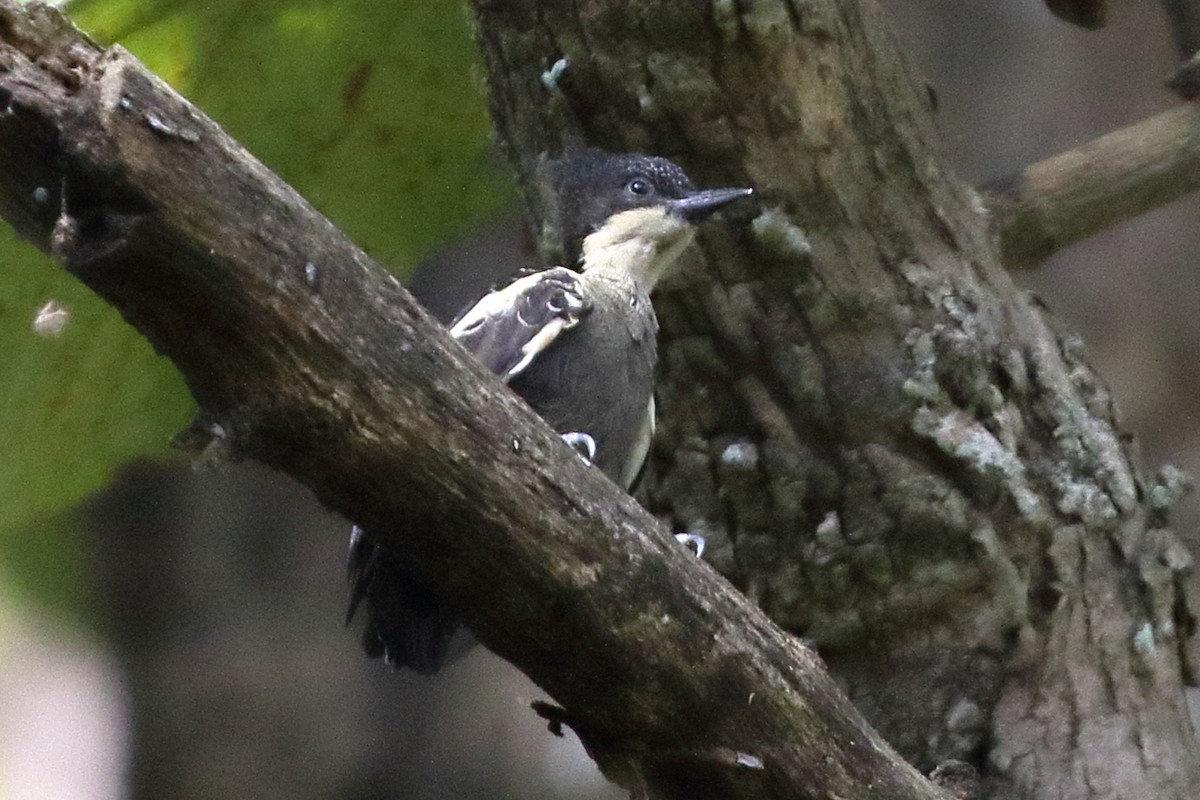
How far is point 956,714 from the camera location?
6.33 feet

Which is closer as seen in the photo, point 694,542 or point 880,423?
point 694,542

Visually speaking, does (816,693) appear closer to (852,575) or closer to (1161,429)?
(852,575)

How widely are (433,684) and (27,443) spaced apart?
1232 mm

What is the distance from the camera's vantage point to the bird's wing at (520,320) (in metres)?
1.81

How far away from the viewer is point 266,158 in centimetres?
207

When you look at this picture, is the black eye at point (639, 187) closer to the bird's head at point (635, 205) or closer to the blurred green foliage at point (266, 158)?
the bird's head at point (635, 205)

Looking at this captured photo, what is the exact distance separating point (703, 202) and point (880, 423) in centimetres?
38

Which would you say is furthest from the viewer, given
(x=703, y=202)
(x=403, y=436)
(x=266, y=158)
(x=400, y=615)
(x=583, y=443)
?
(x=266, y=158)

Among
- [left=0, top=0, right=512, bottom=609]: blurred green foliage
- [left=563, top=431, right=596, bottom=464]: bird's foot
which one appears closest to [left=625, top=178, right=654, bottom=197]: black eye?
[left=0, top=0, right=512, bottom=609]: blurred green foliage

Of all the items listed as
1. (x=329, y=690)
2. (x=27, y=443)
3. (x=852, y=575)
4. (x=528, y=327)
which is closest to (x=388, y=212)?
(x=528, y=327)

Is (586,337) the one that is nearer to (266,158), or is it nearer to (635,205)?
(635,205)

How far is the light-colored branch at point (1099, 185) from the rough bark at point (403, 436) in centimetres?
96

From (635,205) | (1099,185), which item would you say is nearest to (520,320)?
(635,205)

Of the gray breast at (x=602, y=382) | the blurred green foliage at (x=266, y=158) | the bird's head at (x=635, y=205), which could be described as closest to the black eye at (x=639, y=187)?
the bird's head at (x=635, y=205)
